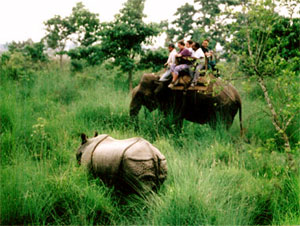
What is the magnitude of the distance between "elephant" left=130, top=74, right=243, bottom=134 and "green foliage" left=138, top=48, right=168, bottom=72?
4232mm

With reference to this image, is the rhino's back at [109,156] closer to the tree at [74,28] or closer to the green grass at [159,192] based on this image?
the green grass at [159,192]

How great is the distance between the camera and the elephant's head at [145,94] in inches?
280

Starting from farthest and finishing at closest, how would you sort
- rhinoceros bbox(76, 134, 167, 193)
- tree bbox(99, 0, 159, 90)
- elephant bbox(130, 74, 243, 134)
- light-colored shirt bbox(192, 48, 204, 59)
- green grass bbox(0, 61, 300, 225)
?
1. tree bbox(99, 0, 159, 90)
2. light-colored shirt bbox(192, 48, 204, 59)
3. elephant bbox(130, 74, 243, 134)
4. rhinoceros bbox(76, 134, 167, 193)
5. green grass bbox(0, 61, 300, 225)

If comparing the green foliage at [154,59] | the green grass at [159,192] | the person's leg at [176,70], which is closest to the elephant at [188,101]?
the person's leg at [176,70]

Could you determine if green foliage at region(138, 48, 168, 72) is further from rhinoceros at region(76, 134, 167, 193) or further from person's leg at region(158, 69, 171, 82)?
rhinoceros at region(76, 134, 167, 193)

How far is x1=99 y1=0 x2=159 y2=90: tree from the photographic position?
433 inches

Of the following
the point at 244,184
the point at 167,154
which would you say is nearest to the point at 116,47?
the point at 167,154

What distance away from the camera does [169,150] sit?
5414 millimetres

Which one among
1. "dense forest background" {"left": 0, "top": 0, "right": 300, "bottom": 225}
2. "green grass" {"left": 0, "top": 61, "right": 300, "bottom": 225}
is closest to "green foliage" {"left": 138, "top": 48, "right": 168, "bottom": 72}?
"dense forest background" {"left": 0, "top": 0, "right": 300, "bottom": 225}

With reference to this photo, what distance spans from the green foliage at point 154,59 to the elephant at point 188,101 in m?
4.23

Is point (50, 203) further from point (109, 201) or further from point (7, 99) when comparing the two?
point (7, 99)

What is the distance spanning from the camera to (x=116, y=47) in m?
11.2

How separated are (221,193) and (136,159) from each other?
108 centimetres

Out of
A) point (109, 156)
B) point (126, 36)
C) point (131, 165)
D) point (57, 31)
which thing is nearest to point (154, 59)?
point (126, 36)
